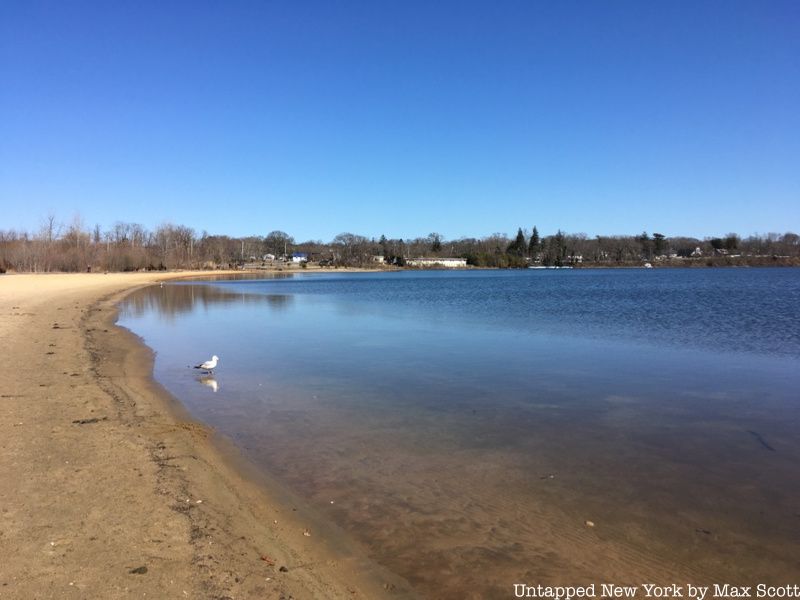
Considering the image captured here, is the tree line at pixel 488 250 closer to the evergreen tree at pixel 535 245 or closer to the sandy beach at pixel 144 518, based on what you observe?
the evergreen tree at pixel 535 245

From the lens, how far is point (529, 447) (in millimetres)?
8109

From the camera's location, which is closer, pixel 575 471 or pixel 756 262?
pixel 575 471

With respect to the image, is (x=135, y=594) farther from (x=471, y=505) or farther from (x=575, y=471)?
(x=575, y=471)

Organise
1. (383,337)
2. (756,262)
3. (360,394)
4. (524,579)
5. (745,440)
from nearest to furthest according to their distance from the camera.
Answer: (524,579)
(745,440)
(360,394)
(383,337)
(756,262)

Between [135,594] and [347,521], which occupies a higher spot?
[135,594]

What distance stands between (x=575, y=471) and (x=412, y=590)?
345 cm

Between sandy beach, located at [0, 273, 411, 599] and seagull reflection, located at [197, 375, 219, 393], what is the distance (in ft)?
8.13

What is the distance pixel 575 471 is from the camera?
7.18m

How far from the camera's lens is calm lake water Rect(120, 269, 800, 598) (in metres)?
5.14

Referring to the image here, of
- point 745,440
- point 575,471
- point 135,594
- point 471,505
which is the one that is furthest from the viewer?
point 745,440

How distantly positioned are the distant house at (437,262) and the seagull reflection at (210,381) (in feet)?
545

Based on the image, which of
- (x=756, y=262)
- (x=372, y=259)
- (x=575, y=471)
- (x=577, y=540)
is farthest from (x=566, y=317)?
(x=756, y=262)

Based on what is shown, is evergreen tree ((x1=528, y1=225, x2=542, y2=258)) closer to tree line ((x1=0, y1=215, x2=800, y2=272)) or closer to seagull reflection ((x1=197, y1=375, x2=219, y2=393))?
tree line ((x1=0, y1=215, x2=800, y2=272))

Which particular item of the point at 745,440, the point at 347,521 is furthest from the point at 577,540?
the point at 745,440
